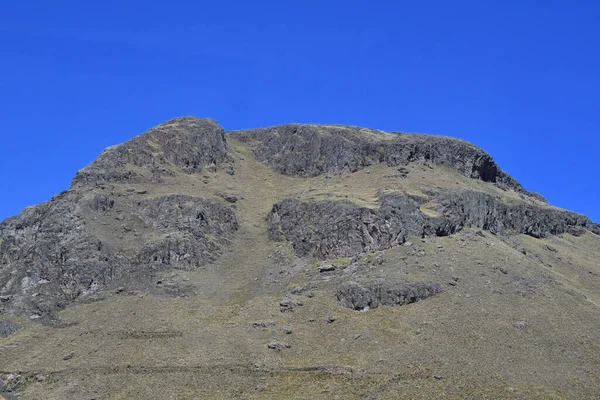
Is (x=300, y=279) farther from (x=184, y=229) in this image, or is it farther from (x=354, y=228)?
(x=184, y=229)

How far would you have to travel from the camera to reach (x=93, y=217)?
94.6 m

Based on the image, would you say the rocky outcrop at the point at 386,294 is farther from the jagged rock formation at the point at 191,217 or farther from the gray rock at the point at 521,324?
the jagged rock formation at the point at 191,217

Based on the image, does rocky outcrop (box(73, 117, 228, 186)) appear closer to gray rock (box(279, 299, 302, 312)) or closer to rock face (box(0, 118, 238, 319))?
rock face (box(0, 118, 238, 319))

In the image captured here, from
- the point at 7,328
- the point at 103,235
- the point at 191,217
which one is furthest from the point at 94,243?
the point at 7,328

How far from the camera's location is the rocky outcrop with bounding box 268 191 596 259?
285ft

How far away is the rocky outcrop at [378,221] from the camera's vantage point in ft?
285

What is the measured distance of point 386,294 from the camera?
7544 cm

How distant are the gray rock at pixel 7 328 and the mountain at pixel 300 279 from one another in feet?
1.09

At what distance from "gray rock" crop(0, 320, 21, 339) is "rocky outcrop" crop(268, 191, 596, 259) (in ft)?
120

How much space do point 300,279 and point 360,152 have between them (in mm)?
39780

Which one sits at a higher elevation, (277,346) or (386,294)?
(386,294)

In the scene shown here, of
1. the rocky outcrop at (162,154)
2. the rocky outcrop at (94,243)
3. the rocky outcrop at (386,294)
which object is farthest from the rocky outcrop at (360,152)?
the rocky outcrop at (386,294)

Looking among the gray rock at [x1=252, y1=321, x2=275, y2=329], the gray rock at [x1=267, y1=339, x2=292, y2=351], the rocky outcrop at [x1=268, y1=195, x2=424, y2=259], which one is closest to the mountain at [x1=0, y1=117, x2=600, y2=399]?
the rocky outcrop at [x1=268, y1=195, x2=424, y2=259]

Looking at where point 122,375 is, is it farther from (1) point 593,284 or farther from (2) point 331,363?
(1) point 593,284
